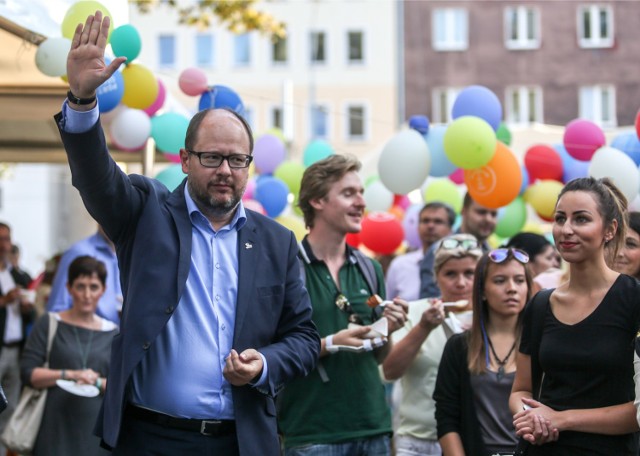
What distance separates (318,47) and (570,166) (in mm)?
34235

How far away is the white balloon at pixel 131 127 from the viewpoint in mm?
8555

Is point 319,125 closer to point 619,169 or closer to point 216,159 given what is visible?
point 619,169

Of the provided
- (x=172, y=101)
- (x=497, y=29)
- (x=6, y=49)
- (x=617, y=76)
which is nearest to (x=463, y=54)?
(x=497, y=29)

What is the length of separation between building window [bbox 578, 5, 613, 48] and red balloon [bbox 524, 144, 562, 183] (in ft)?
100

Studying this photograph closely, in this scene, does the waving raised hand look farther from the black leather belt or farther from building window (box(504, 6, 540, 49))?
building window (box(504, 6, 540, 49))

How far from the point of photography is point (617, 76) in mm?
38500

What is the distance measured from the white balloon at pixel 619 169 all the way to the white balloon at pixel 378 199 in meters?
3.38

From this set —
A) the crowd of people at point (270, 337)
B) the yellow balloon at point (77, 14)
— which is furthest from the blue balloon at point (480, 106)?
the crowd of people at point (270, 337)

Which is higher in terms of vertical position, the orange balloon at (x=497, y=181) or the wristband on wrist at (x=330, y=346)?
the orange balloon at (x=497, y=181)

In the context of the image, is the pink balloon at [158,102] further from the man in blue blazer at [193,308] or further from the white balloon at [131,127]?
the man in blue blazer at [193,308]

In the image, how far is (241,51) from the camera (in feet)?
143

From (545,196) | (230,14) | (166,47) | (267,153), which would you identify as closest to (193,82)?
(267,153)

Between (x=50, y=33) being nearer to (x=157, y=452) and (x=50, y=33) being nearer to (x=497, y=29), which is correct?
(x=157, y=452)

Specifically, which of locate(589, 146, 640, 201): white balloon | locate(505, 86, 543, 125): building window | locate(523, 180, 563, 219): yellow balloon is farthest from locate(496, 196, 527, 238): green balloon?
locate(505, 86, 543, 125): building window
